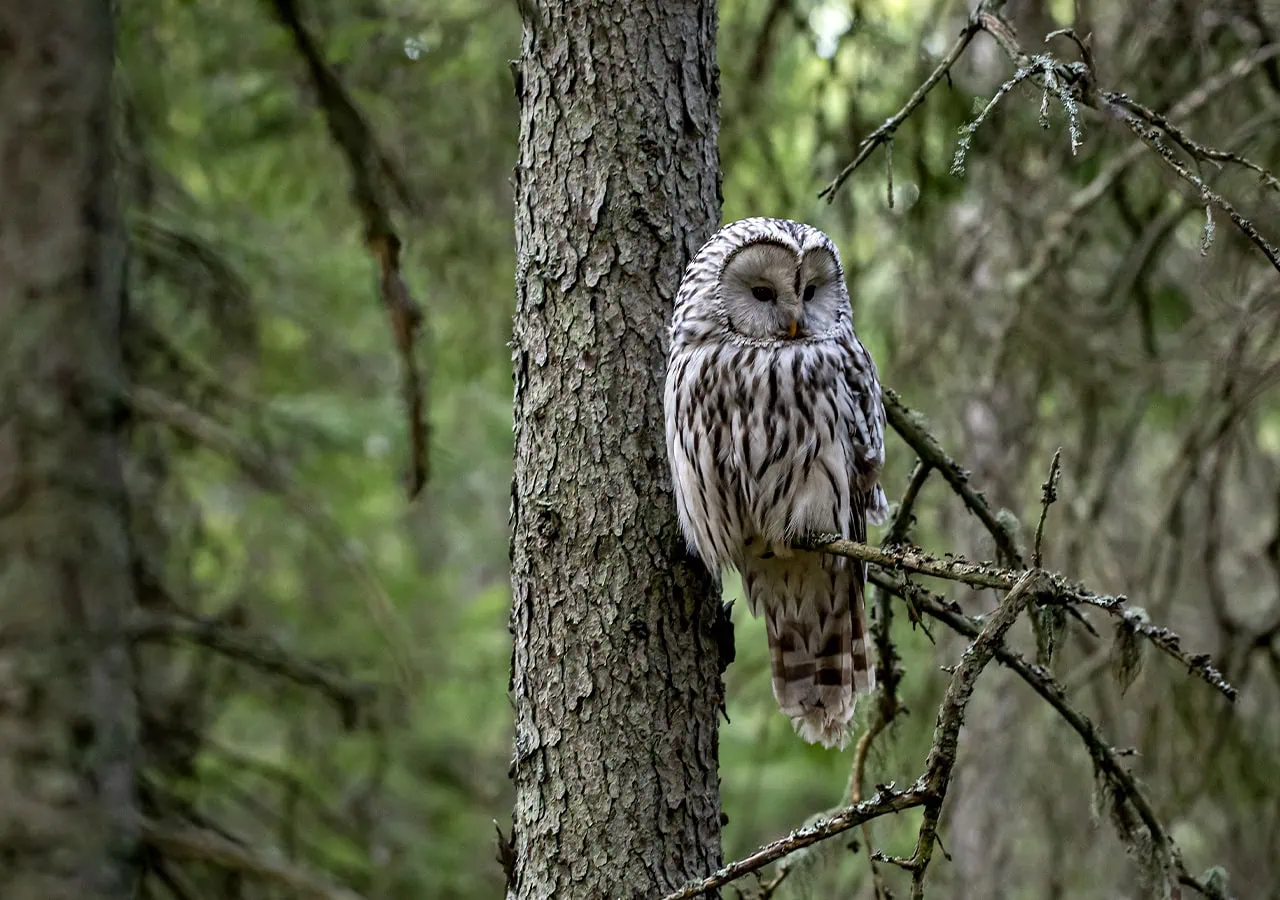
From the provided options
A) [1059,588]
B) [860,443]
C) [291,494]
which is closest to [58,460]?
[1059,588]

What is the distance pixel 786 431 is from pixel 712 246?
52 cm

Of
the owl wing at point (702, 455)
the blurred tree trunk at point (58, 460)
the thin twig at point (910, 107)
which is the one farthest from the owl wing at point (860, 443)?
the blurred tree trunk at point (58, 460)

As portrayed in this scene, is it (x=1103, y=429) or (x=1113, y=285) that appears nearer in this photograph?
(x=1113, y=285)

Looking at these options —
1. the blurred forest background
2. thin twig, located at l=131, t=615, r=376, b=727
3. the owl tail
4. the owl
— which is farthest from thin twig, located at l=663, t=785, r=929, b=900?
thin twig, located at l=131, t=615, r=376, b=727

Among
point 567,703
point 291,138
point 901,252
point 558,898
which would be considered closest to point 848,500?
point 567,703

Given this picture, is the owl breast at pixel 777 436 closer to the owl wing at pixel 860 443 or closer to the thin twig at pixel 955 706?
the owl wing at pixel 860 443

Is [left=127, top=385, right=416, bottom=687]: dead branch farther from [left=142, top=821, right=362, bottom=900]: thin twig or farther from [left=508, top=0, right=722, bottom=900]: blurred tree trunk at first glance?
[left=508, top=0, right=722, bottom=900]: blurred tree trunk

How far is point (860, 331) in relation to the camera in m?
6.93

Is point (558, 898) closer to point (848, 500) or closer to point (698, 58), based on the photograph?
point (848, 500)

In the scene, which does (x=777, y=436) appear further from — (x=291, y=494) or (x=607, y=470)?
(x=291, y=494)

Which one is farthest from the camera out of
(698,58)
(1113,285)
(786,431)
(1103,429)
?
(1103,429)

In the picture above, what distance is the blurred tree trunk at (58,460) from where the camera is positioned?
1966mm

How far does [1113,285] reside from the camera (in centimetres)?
477

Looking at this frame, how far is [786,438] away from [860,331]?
3643 millimetres
